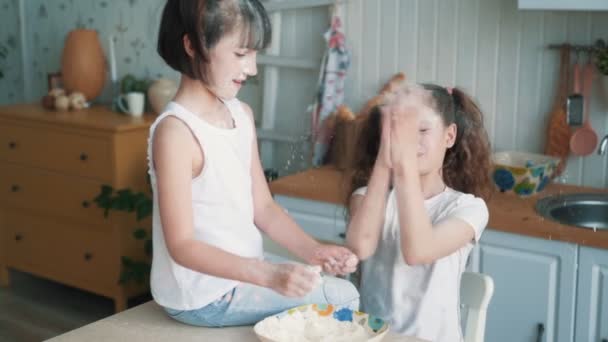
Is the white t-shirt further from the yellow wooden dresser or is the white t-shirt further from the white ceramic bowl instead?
the yellow wooden dresser

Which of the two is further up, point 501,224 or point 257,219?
point 257,219

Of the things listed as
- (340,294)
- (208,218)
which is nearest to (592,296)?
(340,294)

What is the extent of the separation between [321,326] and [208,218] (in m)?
0.26

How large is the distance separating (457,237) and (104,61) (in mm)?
2617

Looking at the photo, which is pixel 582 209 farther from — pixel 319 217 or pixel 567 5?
pixel 319 217

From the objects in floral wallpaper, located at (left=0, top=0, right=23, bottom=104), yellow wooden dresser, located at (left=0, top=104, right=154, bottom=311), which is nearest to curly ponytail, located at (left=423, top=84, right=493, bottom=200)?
yellow wooden dresser, located at (left=0, top=104, right=154, bottom=311)

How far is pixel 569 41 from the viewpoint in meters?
2.75

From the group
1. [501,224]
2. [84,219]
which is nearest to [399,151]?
A: [501,224]

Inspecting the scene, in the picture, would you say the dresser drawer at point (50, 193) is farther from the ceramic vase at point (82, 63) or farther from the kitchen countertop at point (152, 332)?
the kitchen countertop at point (152, 332)

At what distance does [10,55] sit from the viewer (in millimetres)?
4438

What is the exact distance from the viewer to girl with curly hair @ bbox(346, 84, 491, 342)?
1585 millimetres

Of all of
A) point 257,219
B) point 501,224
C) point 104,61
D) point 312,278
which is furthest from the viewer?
point 104,61

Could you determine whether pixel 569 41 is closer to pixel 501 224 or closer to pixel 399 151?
pixel 501 224

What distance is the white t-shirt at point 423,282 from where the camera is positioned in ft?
5.65
